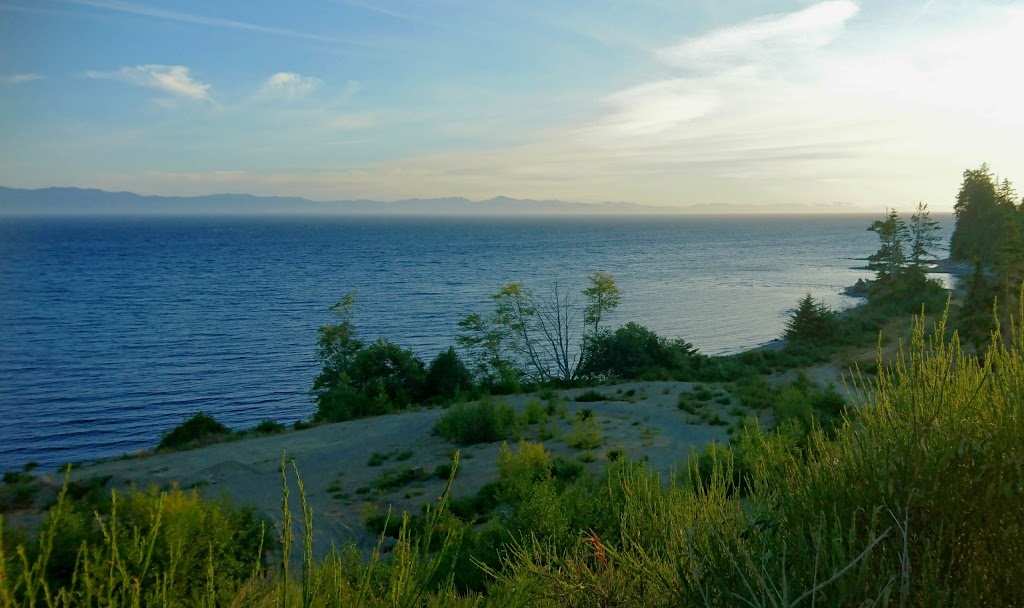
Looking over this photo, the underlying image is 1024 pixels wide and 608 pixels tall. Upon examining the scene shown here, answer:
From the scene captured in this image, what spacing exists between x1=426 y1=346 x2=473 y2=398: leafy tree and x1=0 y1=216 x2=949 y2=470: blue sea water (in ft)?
22.6

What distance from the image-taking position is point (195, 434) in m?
24.0

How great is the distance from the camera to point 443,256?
384ft

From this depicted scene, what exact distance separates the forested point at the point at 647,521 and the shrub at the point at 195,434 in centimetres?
18

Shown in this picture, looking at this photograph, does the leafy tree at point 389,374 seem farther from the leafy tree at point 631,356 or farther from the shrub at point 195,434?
the leafy tree at point 631,356

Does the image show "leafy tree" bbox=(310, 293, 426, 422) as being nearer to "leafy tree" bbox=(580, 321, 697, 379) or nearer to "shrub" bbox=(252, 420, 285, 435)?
"shrub" bbox=(252, 420, 285, 435)

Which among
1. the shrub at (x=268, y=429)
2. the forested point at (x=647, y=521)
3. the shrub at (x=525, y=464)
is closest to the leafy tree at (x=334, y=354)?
the shrub at (x=268, y=429)

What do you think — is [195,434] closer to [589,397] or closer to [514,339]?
[589,397]

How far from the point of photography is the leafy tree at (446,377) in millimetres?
27328

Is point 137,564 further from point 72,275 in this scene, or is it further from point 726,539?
point 72,275

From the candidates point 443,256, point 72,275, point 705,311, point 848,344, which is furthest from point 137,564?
point 443,256

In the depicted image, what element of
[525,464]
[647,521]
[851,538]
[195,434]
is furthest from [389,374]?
[851,538]

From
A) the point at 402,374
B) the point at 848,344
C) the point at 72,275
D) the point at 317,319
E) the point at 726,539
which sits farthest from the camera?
the point at 72,275

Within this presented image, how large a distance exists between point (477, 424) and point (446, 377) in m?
9.39

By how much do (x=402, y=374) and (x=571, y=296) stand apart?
39.5 meters
